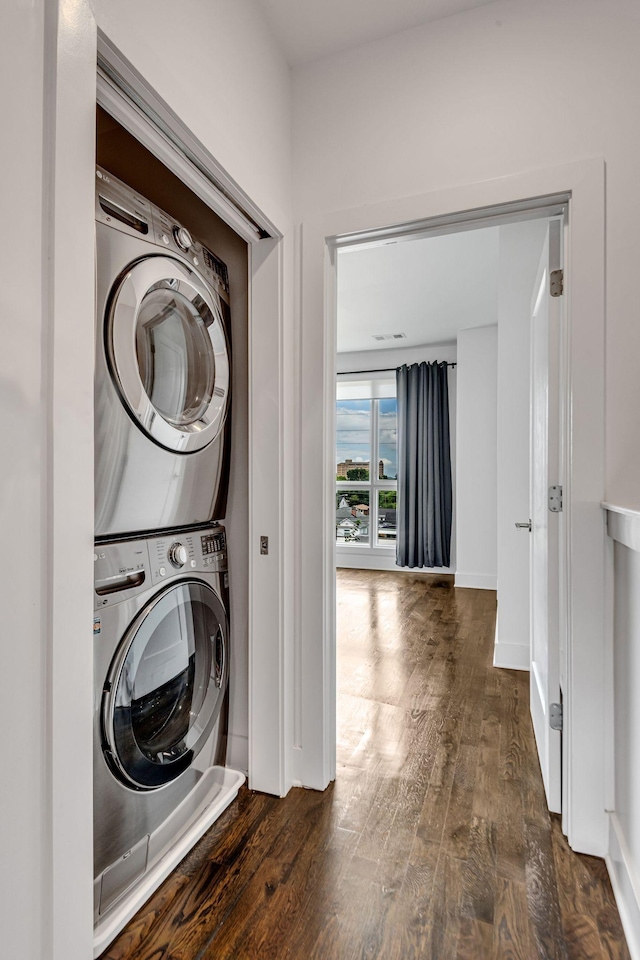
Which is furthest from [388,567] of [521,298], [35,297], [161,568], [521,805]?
[35,297]

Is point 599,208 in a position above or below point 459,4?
below

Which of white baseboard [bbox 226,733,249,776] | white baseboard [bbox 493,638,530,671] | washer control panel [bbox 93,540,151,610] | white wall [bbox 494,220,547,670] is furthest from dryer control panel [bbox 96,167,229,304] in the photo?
white baseboard [bbox 493,638,530,671]

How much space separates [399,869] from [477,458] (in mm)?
4328

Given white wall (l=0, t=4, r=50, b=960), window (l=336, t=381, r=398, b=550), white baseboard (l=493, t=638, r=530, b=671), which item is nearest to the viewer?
white wall (l=0, t=4, r=50, b=960)

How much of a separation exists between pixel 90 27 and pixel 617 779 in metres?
2.17

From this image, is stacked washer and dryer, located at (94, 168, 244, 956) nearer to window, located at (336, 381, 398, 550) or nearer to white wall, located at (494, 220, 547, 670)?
white wall, located at (494, 220, 547, 670)

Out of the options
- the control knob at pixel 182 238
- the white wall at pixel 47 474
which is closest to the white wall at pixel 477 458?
the control knob at pixel 182 238

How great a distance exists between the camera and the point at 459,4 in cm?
162

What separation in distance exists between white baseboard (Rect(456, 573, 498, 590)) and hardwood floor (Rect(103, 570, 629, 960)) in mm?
2952

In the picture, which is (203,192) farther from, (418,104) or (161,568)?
(161,568)

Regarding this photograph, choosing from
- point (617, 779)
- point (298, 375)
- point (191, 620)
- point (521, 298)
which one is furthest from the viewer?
point (521, 298)

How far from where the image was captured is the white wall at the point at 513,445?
2.98 meters

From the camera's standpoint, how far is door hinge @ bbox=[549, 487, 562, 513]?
5.55ft

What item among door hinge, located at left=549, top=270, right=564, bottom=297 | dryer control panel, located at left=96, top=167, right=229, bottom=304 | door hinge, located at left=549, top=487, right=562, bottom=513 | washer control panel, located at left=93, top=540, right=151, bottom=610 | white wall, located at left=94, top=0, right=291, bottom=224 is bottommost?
washer control panel, located at left=93, top=540, right=151, bottom=610
